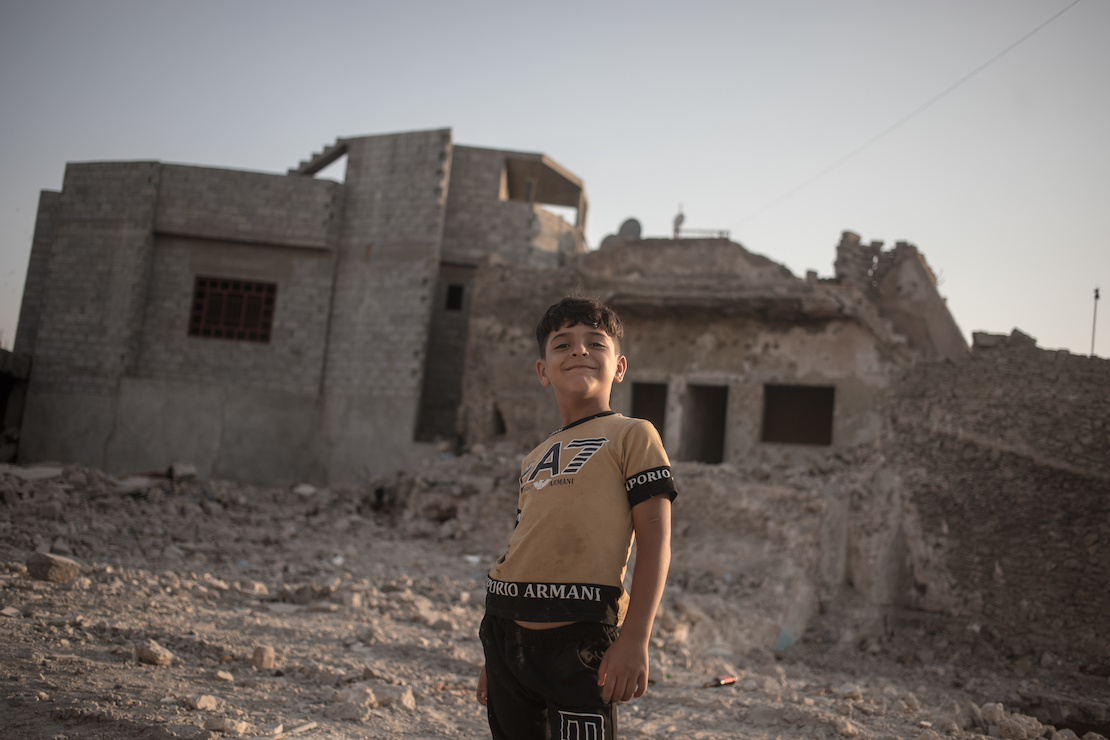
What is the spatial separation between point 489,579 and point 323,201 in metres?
13.2

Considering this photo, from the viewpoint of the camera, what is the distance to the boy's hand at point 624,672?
5.48 ft

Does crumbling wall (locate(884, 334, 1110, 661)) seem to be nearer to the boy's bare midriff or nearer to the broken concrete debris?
the boy's bare midriff

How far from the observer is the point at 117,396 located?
1350cm

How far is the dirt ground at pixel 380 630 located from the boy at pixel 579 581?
1.31 metres

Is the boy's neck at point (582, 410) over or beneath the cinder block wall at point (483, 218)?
beneath

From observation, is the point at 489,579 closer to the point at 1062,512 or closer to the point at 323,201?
the point at 1062,512

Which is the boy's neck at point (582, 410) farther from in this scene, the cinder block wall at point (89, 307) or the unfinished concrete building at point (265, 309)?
the cinder block wall at point (89, 307)

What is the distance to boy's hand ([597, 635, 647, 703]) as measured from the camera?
1.67 meters

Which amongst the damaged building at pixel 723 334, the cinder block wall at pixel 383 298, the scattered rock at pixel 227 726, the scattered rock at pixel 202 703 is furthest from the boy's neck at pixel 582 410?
the cinder block wall at pixel 383 298

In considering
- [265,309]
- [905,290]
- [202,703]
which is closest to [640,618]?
[202,703]

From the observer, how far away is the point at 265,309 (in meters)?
13.9

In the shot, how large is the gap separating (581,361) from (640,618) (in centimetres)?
68

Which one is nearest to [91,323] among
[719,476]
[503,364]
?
[503,364]

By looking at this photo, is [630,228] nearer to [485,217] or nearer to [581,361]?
[485,217]
